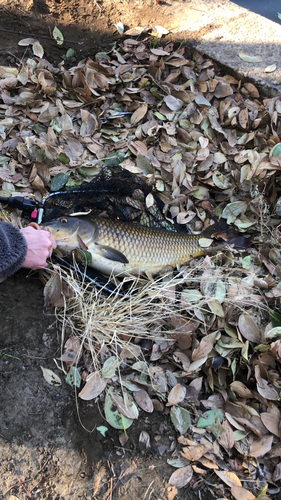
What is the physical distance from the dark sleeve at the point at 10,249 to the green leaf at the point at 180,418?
1.08 meters

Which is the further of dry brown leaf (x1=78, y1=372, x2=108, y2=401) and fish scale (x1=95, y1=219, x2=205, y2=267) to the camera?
fish scale (x1=95, y1=219, x2=205, y2=267)

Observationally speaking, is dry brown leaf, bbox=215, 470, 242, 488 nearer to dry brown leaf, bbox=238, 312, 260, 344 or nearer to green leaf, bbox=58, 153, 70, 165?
dry brown leaf, bbox=238, 312, 260, 344

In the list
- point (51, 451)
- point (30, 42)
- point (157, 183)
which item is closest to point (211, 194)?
point (157, 183)

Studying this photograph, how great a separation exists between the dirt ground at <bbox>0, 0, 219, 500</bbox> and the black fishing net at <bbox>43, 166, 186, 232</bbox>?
0.50 meters

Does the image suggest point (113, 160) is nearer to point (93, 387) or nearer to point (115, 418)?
point (93, 387)

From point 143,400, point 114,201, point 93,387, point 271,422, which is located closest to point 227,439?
point 271,422

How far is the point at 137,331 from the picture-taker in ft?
6.11

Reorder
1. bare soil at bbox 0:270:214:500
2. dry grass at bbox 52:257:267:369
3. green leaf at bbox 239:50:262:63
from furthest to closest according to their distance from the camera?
green leaf at bbox 239:50:262:63 < dry grass at bbox 52:257:267:369 < bare soil at bbox 0:270:214:500

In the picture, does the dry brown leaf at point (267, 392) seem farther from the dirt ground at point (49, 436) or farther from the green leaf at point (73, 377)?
the green leaf at point (73, 377)

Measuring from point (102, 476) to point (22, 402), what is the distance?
1.64 ft

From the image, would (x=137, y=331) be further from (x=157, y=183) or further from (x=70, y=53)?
(x=70, y=53)

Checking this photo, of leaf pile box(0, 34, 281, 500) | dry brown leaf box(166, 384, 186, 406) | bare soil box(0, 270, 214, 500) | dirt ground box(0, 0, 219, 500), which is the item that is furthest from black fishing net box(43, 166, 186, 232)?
dry brown leaf box(166, 384, 186, 406)

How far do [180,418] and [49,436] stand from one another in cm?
64

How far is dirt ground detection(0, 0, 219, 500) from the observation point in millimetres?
1467
